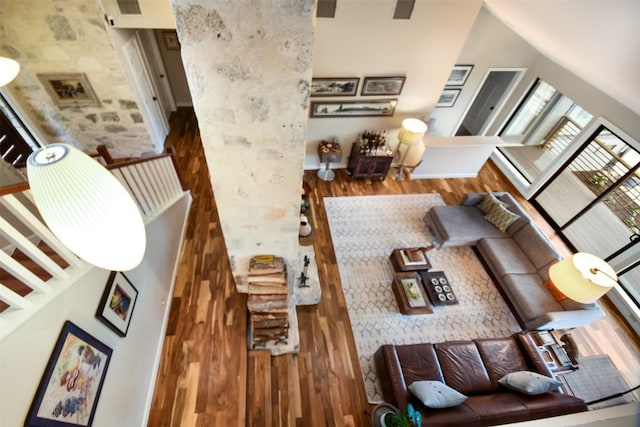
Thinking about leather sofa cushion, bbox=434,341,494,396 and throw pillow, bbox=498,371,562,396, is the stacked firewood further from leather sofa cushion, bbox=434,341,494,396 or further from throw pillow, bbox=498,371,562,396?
throw pillow, bbox=498,371,562,396

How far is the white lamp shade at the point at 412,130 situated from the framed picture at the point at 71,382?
4525 millimetres

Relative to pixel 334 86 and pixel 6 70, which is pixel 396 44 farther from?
pixel 6 70

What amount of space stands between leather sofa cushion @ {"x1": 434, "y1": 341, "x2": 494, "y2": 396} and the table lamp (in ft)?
9.79

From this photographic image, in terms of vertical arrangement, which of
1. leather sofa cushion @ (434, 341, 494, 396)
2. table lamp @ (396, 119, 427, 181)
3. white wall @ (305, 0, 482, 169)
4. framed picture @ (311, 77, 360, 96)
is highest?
white wall @ (305, 0, 482, 169)

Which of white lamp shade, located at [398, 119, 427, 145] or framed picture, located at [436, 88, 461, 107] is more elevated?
framed picture, located at [436, 88, 461, 107]

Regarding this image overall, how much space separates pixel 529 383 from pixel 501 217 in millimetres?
2345

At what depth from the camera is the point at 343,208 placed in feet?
15.6

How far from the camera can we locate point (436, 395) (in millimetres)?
2340

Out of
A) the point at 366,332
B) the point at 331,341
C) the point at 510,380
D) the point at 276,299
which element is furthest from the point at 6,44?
the point at 510,380

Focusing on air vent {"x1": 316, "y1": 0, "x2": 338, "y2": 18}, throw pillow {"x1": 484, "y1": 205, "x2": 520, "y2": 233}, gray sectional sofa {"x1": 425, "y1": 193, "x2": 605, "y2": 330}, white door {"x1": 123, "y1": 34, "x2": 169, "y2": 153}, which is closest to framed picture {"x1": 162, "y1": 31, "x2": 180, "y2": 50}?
white door {"x1": 123, "y1": 34, "x2": 169, "y2": 153}

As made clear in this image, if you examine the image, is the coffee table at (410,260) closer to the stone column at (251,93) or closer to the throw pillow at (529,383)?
the throw pillow at (529,383)

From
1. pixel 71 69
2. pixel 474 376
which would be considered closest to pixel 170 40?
pixel 71 69

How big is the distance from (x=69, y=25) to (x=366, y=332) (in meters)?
5.38

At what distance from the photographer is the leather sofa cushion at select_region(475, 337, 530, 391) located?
113 inches
